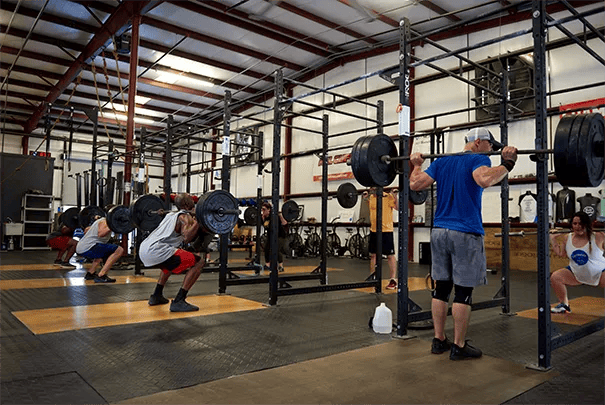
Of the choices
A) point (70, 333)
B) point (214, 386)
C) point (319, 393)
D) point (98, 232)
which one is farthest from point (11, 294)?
point (319, 393)

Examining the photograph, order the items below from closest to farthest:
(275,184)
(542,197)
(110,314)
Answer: (542,197) → (110,314) → (275,184)

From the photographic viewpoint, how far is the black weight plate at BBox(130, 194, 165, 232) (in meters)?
4.80

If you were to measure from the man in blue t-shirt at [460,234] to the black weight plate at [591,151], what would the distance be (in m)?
0.30

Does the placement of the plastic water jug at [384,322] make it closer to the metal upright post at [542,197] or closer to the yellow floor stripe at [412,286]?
the metal upright post at [542,197]

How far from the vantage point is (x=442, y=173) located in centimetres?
238

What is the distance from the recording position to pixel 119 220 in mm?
5340

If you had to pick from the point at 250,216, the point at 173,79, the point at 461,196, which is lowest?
the point at 250,216

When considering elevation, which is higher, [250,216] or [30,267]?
[250,216]

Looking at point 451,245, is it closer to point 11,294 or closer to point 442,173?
point 442,173

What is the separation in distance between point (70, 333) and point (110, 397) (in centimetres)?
124

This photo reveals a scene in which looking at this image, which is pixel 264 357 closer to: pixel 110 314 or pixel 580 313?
pixel 110 314

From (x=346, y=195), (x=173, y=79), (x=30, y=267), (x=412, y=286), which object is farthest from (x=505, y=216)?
(x=173, y=79)

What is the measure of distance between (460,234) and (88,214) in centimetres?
601

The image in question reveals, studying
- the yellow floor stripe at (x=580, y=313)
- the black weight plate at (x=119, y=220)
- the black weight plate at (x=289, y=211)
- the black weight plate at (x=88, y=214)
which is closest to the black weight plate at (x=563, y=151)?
the yellow floor stripe at (x=580, y=313)
